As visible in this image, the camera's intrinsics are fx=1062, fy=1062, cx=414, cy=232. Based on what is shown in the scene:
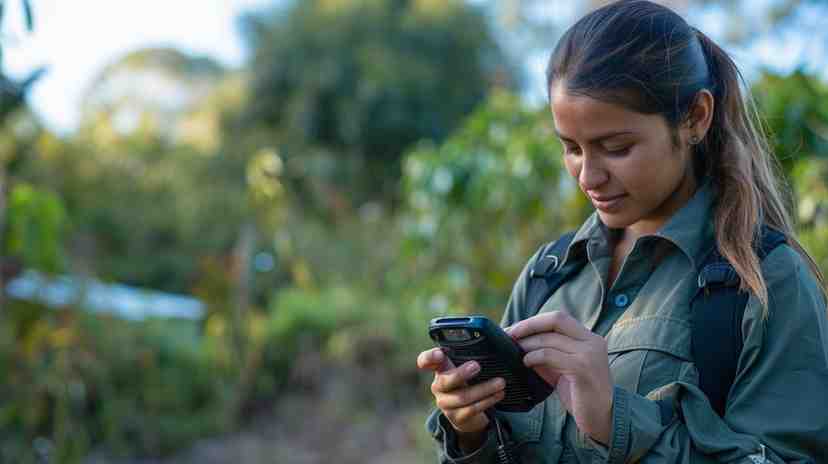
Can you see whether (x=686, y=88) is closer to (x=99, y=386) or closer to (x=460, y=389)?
(x=460, y=389)

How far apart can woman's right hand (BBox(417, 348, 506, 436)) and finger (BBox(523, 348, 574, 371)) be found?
8 cm

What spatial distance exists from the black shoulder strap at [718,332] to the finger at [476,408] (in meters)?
0.32

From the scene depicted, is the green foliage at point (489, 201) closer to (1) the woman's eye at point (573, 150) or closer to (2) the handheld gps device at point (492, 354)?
(1) the woman's eye at point (573, 150)

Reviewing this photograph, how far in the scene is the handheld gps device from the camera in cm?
166

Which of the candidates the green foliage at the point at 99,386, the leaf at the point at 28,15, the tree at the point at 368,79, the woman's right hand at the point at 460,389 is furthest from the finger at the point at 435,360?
the tree at the point at 368,79

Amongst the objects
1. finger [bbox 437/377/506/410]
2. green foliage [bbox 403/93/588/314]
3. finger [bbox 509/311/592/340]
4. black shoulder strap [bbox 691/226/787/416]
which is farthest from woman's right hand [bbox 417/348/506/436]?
green foliage [bbox 403/93/588/314]

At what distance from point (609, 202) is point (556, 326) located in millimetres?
277

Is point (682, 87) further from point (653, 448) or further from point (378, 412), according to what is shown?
point (378, 412)

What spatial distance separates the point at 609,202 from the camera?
5.90 feet

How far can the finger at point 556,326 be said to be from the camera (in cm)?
163

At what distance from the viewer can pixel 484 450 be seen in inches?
71.4

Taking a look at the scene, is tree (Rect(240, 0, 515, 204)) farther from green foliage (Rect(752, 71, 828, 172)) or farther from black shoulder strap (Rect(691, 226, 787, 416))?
black shoulder strap (Rect(691, 226, 787, 416))

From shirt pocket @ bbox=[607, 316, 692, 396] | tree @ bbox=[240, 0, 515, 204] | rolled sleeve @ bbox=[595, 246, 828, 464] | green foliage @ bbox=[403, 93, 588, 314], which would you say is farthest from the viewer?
tree @ bbox=[240, 0, 515, 204]

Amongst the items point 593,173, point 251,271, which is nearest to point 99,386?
point 251,271
